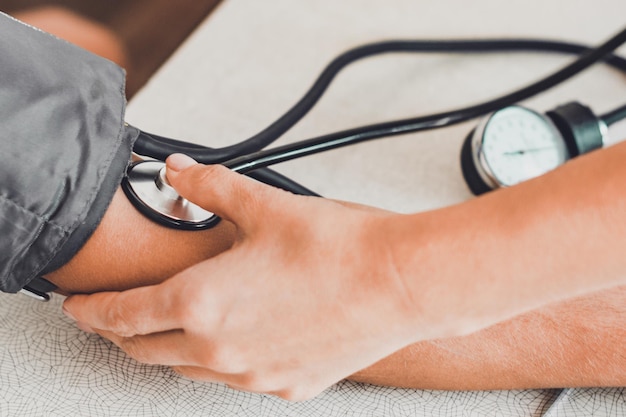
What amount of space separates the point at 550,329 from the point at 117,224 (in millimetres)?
392

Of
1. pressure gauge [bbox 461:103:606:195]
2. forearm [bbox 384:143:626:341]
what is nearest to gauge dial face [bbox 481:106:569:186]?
pressure gauge [bbox 461:103:606:195]

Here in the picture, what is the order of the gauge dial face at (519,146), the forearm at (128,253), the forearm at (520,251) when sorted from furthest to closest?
the gauge dial face at (519,146)
the forearm at (128,253)
the forearm at (520,251)

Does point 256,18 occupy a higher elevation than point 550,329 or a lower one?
higher

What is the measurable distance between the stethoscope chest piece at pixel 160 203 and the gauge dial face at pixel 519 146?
0.37 m

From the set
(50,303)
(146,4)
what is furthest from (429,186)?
(146,4)

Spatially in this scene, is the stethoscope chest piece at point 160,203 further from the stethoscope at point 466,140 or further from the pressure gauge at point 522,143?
the pressure gauge at point 522,143

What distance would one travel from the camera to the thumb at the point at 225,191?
1.43 feet

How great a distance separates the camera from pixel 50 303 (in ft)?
1.94

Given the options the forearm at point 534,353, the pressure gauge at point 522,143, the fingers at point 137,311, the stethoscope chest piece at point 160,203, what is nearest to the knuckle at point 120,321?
the fingers at point 137,311

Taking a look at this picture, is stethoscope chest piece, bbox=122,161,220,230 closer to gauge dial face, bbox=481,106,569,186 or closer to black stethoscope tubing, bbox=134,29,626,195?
black stethoscope tubing, bbox=134,29,626,195

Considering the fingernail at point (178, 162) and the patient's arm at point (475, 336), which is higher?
the fingernail at point (178, 162)

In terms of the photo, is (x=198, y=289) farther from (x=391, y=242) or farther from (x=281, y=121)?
(x=281, y=121)

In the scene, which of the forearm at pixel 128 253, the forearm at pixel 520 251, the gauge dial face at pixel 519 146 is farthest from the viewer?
the gauge dial face at pixel 519 146

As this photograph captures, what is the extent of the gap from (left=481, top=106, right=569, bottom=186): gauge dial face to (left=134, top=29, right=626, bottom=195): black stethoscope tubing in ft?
0.07
